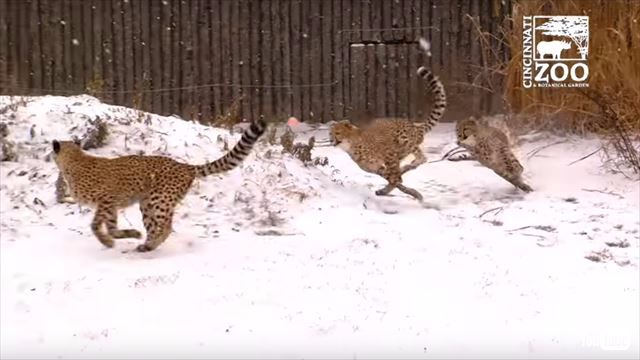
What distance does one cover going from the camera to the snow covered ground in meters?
5.82

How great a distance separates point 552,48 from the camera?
45.2ft

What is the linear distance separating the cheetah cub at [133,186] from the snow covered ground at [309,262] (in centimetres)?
21

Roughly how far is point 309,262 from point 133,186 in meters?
1.61

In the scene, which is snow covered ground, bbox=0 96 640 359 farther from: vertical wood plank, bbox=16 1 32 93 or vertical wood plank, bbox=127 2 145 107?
vertical wood plank, bbox=16 1 32 93

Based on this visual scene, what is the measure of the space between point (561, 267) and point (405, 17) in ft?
29.0

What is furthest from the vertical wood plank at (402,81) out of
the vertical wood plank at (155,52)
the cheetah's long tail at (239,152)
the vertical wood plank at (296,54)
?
the cheetah's long tail at (239,152)

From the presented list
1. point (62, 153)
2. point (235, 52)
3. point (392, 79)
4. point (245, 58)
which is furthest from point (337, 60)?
point (62, 153)

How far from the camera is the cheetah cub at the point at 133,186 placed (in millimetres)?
7520

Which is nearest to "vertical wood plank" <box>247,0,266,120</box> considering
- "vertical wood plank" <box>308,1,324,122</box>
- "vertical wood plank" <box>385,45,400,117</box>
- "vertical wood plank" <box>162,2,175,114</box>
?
"vertical wood plank" <box>308,1,324,122</box>

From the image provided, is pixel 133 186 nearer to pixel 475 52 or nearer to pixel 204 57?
pixel 204 57

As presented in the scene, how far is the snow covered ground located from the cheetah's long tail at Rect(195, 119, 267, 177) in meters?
0.68

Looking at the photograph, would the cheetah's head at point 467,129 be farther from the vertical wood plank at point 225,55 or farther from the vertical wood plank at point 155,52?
the vertical wood plank at point 155,52

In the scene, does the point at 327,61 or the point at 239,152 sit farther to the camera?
the point at 327,61

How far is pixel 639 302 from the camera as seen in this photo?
673 cm
